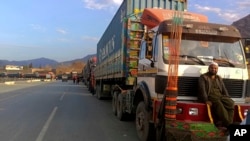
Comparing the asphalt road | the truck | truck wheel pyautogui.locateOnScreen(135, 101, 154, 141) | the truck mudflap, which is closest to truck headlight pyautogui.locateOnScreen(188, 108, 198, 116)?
the truck mudflap

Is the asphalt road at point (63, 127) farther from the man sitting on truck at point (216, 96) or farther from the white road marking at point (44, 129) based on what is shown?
the man sitting on truck at point (216, 96)

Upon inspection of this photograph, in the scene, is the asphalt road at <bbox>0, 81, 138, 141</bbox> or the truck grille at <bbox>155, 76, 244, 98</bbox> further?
the asphalt road at <bbox>0, 81, 138, 141</bbox>

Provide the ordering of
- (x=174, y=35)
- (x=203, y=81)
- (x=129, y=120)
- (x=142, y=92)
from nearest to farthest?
(x=203, y=81)
(x=174, y=35)
(x=142, y=92)
(x=129, y=120)

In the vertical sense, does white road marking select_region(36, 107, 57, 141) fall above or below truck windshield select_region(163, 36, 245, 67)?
below

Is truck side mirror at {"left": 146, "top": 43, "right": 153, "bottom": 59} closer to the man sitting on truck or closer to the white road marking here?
the man sitting on truck

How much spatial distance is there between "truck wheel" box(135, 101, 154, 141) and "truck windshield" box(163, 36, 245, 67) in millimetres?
1398

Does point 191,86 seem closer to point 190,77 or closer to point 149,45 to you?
point 190,77

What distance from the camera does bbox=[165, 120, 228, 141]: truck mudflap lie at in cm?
645

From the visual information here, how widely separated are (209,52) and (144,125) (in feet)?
6.99

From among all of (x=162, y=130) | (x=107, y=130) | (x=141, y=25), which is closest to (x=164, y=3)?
(x=141, y=25)

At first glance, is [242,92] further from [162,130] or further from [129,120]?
[129,120]

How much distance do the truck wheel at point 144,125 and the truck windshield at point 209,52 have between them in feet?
4.59

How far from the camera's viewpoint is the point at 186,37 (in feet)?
24.8

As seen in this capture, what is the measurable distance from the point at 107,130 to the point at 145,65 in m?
2.50
